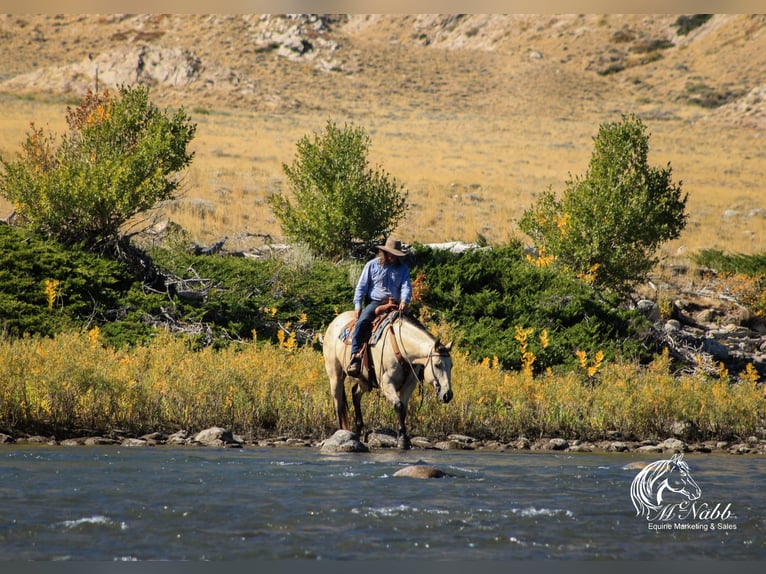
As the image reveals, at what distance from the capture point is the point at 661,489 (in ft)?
36.3

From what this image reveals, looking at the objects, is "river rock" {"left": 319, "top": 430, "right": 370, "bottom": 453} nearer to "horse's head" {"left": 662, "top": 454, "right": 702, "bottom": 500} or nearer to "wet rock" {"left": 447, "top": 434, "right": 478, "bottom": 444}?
"wet rock" {"left": 447, "top": 434, "right": 478, "bottom": 444}

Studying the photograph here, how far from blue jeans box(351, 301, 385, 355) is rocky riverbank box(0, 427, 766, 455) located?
1.30 metres

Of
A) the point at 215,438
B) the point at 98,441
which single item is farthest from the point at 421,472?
the point at 98,441

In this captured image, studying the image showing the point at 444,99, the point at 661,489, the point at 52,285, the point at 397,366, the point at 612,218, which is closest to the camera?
the point at 661,489

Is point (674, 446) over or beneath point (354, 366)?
beneath

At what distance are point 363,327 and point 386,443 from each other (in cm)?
189

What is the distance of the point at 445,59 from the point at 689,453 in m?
97.1

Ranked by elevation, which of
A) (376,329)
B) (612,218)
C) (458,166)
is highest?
(458,166)

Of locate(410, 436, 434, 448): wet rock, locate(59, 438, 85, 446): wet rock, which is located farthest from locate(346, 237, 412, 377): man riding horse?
locate(59, 438, 85, 446): wet rock

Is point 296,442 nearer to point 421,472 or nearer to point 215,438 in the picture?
point 215,438

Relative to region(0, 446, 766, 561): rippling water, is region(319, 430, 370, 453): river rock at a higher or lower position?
lower

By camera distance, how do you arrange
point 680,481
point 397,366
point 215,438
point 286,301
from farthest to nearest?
1. point 286,301
2. point 215,438
3. point 397,366
4. point 680,481

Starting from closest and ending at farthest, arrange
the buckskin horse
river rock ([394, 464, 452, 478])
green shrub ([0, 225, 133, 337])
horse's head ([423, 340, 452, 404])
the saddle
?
river rock ([394, 464, 452, 478])
horse's head ([423, 340, 452, 404])
the buckskin horse
the saddle
green shrub ([0, 225, 133, 337])

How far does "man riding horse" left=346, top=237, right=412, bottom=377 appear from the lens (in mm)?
14523
